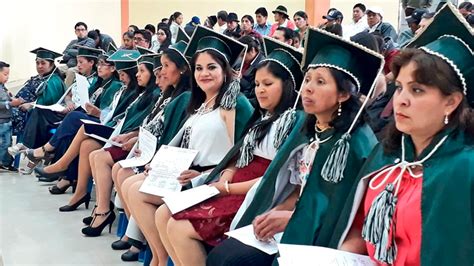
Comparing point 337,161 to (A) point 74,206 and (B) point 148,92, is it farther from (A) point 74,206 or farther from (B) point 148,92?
(A) point 74,206

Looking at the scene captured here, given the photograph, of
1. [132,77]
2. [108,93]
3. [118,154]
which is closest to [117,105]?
[132,77]

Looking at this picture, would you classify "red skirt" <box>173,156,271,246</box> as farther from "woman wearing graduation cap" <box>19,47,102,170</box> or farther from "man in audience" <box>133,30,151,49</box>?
"man in audience" <box>133,30,151,49</box>

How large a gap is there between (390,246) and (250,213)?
2.63 feet

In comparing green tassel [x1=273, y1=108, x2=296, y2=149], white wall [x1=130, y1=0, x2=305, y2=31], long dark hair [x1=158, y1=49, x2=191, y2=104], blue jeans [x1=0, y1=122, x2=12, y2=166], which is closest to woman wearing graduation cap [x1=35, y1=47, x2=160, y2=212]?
long dark hair [x1=158, y1=49, x2=191, y2=104]

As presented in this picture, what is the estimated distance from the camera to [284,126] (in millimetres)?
2410

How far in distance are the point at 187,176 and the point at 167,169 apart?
16cm

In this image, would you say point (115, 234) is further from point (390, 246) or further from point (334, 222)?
point (390, 246)

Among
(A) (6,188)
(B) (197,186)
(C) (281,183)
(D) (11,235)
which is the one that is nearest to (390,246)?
(C) (281,183)

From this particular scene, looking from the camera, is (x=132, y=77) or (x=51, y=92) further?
(x=51, y=92)

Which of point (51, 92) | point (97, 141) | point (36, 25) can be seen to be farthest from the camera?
point (36, 25)

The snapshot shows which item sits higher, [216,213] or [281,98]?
[281,98]

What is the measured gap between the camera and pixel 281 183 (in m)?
2.25

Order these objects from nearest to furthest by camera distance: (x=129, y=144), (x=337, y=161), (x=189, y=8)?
1. (x=337, y=161)
2. (x=129, y=144)
3. (x=189, y=8)

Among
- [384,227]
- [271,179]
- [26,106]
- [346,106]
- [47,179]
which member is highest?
[346,106]
